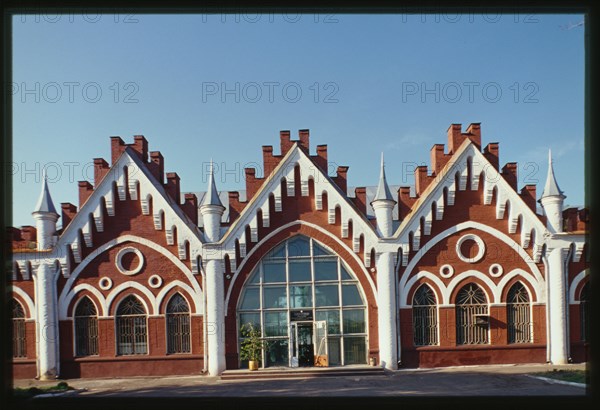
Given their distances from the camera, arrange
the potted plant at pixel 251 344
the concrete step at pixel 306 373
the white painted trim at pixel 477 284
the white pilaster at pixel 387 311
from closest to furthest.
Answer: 1. the concrete step at pixel 306 373
2. the white pilaster at pixel 387 311
3. the potted plant at pixel 251 344
4. the white painted trim at pixel 477 284

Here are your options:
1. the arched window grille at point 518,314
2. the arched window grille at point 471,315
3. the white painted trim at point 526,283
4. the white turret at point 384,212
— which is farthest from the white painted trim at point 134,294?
the arched window grille at point 518,314

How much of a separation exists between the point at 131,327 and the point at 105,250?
3447 millimetres

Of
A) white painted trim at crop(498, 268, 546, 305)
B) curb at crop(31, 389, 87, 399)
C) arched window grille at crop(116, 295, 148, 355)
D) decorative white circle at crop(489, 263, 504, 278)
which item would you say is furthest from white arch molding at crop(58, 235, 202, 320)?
white painted trim at crop(498, 268, 546, 305)

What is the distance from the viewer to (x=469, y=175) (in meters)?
22.8

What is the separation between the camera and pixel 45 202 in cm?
2288

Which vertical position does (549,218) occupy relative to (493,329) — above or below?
above

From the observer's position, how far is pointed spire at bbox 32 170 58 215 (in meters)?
22.7

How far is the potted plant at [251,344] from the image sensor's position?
71.4 ft

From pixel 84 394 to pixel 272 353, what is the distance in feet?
24.2

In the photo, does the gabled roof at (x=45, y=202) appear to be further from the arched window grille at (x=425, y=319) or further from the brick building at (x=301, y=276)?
the arched window grille at (x=425, y=319)

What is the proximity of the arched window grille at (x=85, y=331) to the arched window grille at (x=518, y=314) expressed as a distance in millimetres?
17357

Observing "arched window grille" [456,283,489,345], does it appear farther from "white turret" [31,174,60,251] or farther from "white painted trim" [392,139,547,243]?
"white turret" [31,174,60,251]
